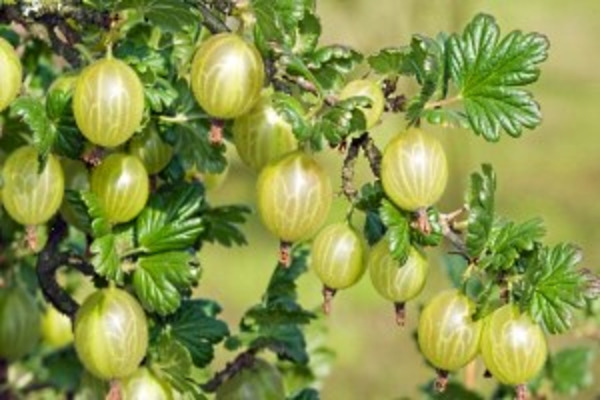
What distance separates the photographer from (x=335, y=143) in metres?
1.22

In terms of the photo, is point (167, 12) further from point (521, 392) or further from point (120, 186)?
point (521, 392)

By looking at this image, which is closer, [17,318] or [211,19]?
[211,19]

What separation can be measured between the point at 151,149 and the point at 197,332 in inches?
9.4

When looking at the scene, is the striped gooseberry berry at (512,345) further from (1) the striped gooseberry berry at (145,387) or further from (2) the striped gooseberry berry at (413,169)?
(1) the striped gooseberry berry at (145,387)

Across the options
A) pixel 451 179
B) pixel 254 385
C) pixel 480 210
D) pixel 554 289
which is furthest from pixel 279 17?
pixel 451 179

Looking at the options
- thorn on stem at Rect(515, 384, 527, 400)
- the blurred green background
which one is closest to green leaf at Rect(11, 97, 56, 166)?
thorn on stem at Rect(515, 384, 527, 400)

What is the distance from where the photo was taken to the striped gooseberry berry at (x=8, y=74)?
4.33ft

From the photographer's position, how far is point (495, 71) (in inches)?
51.6

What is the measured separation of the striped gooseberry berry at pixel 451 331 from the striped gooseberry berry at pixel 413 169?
12cm

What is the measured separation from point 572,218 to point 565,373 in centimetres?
535

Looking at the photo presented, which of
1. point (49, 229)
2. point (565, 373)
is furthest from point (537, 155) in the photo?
point (49, 229)

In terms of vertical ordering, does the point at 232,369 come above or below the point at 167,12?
below

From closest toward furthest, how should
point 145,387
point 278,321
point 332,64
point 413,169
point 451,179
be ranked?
point 413,169
point 332,64
point 145,387
point 278,321
point 451,179

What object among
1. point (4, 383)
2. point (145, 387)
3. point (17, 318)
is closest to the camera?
point (145, 387)
